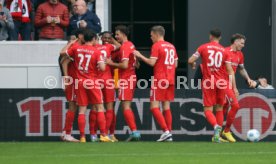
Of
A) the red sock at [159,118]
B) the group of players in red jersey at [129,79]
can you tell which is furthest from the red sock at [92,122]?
the red sock at [159,118]

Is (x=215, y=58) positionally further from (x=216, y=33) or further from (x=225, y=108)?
(x=225, y=108)

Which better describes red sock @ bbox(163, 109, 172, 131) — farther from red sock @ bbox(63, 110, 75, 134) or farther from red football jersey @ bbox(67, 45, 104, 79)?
red sock @ bbox(63, 110, 75, 134)

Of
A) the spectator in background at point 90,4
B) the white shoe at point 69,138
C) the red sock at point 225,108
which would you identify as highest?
the spectator in background at point 90,4

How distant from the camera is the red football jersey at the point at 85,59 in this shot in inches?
774

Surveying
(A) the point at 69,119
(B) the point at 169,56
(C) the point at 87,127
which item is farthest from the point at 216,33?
(C) the point at 87,127

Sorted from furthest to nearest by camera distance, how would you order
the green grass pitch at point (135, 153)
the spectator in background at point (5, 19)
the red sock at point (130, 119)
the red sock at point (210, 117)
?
the spectator in background at point (5, 19) → the red sock at point (130, 119) → the red sock at point (210, 117) → the green grass pitch at point (135, 153)

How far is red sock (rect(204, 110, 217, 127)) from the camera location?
19594mm

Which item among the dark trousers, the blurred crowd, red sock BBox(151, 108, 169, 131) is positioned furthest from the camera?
the dark trousers

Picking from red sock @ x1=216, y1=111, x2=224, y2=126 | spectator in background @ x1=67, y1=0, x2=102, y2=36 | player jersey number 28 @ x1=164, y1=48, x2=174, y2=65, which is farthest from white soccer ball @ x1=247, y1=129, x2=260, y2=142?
spectator in background @ x1=67, y1=0, x2=102, y2=36

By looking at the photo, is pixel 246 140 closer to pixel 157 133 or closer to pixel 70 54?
pixel 157 133

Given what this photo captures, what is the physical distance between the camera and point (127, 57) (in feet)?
65.9

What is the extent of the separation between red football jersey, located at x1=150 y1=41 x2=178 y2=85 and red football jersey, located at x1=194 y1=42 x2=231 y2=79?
55 centimetres

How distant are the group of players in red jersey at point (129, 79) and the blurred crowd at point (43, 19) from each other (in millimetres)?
1890

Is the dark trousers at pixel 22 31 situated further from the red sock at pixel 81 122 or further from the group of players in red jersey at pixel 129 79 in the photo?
the red sock at pixel 81 122
